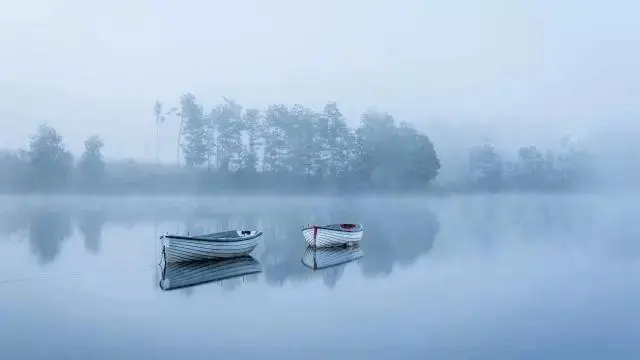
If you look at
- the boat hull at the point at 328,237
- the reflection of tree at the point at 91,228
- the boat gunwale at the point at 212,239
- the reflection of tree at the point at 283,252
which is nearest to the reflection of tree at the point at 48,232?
the reflection of tree at the point at 91,228

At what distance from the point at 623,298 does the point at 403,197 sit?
80470 millimetres

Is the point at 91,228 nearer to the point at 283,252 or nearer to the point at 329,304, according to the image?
the point at 283,252

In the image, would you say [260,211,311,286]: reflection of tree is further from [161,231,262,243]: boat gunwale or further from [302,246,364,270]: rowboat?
[161,231,262,243]: boat gunwale

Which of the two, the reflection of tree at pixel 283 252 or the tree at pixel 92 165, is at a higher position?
the tree at pixel 92 165

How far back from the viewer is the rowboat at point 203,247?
74.5 feet

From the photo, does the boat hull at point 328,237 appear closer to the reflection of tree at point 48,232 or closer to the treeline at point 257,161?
the reflection of tree at point 48,232

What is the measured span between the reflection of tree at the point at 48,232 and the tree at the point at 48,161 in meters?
33.8

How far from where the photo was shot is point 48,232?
34688 mm

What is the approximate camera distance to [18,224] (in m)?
39.1

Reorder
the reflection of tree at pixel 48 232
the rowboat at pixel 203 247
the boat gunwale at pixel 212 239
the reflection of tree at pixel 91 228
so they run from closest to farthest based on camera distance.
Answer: the boat gunwale at pixel 212 239
the rowboat at pixel 203 247
the reflection of tree at pixel 48 232
the reflection of tree at pixel 91 228

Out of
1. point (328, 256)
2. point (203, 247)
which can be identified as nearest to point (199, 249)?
point (203, 247)

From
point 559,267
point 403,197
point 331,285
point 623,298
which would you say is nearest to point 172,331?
point 331,285

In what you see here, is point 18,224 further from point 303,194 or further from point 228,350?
point 303,194

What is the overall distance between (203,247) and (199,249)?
0.63 feet
